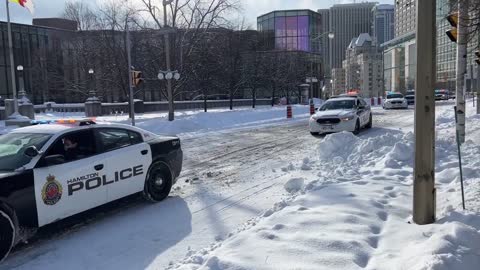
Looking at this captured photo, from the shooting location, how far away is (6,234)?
17.3 feet

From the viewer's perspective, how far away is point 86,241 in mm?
5934

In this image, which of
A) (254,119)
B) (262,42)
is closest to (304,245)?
(254,119)

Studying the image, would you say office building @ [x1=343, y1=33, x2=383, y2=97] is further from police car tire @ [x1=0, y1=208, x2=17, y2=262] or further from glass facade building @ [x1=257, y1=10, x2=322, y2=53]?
police car tire @ [x1=0, y1=208, x2=17, y2=262]

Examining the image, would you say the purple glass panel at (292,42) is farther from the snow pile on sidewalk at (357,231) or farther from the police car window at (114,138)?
the police car window at (114,138)

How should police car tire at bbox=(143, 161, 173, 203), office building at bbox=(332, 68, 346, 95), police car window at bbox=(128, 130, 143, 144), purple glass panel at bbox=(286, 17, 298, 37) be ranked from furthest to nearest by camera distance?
office building at bbox=(332, 68, 346, 95), purple glass panel at bbox=(286, 17, 298, 37), police car tire at bbox=(143, 161, 173, 203), police car window at bbox=(128, 130, 143, 144)

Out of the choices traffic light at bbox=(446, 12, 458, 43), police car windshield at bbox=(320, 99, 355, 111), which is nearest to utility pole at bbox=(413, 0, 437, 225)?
traffic light at bbox=(446, 12, 458, 43)

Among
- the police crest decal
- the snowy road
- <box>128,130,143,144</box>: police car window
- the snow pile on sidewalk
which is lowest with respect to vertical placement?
the snowy road

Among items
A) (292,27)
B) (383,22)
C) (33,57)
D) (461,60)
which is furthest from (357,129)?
(383,22)

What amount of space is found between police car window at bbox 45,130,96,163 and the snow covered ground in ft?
2.89

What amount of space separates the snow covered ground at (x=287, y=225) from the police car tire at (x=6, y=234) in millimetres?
157

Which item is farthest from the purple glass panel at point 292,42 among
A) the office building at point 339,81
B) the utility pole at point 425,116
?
the utility pole at point 425,116

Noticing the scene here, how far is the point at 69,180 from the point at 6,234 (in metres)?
1.09

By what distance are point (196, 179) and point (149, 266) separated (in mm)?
4883

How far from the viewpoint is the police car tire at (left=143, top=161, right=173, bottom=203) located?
303 inches
